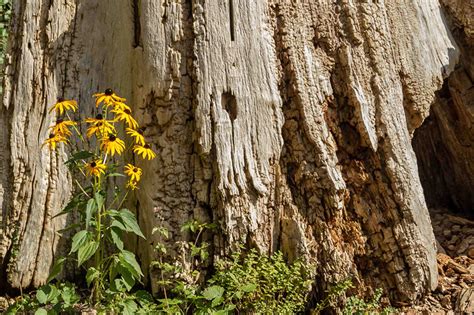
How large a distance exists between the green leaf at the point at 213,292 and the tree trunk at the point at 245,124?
32cm

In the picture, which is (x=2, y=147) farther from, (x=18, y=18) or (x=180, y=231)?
(x=180, y=231)

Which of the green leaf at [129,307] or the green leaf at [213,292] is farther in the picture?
the green leaf at [213,292]

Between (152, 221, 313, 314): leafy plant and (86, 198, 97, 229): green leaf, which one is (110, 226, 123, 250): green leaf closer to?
(86, 198, 97, 229): green leaf

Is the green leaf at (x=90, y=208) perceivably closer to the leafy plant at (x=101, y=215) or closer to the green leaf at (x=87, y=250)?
the leafy plant at (x=101, y=215)

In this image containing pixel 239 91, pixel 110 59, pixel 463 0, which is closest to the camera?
pixel 239 91

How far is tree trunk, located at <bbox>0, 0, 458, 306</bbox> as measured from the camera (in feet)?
15.6

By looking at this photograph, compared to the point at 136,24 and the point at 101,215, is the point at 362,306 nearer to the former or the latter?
the point at 101,215

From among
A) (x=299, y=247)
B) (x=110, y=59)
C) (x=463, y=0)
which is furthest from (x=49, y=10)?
(x=463, y=0)

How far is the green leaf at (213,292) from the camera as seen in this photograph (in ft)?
14.6

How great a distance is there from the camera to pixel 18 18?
17.3ft

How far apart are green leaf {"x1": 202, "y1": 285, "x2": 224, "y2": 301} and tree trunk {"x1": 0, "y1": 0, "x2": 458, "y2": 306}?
1.06 feet

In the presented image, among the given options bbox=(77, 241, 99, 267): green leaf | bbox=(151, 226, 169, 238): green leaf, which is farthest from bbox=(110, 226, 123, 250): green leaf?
bbox=(151, 226, 169, 238): green leaf

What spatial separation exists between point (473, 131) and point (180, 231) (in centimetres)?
336

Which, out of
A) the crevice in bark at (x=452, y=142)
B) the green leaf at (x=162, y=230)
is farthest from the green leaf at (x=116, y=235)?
the crevice in bark at (x=452, y=142)
